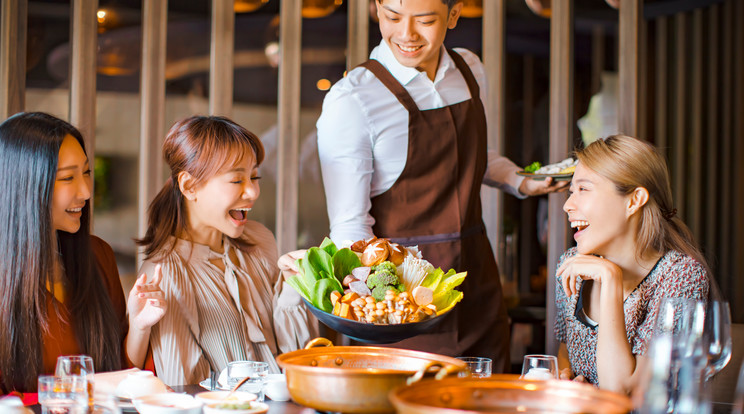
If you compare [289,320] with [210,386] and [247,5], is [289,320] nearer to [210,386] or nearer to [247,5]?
[210,386]

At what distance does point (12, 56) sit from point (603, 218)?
7.34ft

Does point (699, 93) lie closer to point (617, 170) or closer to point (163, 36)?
point (617, 170)

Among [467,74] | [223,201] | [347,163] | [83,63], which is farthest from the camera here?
[83,63]

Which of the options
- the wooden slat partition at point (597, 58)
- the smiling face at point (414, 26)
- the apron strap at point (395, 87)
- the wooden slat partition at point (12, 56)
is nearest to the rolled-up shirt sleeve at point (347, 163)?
the apron strap at point (395, 87)

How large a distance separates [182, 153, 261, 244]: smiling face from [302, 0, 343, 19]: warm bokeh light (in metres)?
1.30

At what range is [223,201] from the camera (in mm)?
2182

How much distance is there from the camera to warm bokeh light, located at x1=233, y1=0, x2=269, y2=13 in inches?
128

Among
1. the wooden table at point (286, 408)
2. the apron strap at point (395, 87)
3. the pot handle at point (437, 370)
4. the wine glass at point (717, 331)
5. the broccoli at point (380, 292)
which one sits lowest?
the wooden table at point (286, 408)

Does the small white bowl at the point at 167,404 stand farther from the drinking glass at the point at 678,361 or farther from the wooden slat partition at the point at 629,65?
the wooden slat partition at the point at 629,65

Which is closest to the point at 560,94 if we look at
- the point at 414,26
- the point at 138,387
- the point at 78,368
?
the point at 414,26

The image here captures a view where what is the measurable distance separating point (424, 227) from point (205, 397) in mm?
1167

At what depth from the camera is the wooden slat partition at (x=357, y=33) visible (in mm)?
3336

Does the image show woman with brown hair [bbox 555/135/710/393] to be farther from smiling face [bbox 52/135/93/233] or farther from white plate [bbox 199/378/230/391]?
smiling face [bbox 52/135/93/233]

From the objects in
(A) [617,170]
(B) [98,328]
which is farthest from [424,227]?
(B) [98,328]
